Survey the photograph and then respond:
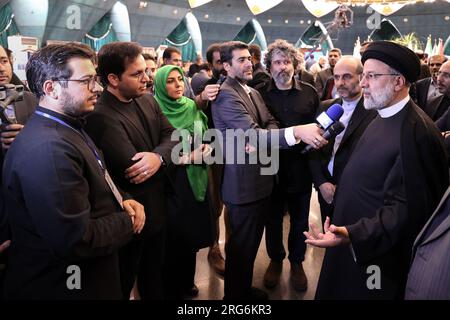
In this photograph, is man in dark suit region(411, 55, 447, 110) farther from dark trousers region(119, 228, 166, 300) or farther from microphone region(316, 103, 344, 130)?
dark trousers region(119, 228, 166, 300)

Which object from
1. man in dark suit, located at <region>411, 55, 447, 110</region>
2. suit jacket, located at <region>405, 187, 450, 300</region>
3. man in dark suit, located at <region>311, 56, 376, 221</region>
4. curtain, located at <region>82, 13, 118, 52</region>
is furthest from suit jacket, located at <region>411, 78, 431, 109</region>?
curtain, located at <region>82, 13, 118, 52</region>

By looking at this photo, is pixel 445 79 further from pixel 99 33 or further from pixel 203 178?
pixel 99 33

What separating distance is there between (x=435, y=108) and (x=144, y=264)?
317cm

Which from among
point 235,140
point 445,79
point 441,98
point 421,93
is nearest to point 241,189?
point 235,140

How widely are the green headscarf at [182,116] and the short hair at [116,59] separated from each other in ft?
1.89

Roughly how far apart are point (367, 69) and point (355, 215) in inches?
29.3

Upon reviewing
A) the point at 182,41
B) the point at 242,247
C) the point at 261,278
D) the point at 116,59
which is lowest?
the point at 261,278

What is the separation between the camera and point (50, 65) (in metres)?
1.54

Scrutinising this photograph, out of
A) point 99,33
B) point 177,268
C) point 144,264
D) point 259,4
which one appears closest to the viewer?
point 144,264

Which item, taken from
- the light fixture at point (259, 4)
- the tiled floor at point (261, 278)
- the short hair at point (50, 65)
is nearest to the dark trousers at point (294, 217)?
the tiled floor at point (261, 278)

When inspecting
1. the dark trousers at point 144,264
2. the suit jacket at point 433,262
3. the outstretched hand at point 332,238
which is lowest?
the dark trousers at point 144,264

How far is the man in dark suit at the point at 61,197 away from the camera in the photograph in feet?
4.45

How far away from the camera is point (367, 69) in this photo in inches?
75.2

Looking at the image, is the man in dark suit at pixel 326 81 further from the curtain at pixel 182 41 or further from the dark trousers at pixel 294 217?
the curtain at pixel 182 41
